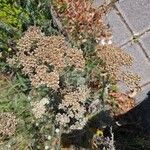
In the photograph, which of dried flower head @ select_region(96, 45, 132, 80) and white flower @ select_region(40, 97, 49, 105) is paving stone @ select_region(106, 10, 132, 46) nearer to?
dried flower head @ select_region(96, 45, 132, 80)

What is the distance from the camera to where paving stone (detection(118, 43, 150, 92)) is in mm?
5070

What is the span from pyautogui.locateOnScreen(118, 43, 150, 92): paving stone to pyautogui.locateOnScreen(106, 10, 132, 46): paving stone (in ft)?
0.27

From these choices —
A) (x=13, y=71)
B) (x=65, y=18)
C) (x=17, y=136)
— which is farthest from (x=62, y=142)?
(x=65, y=18)

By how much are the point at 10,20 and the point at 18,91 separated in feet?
2.06

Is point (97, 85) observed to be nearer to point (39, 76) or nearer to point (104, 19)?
point (104, 19)

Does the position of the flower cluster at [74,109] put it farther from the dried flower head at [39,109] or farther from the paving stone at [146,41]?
the paving stone at [146,41]

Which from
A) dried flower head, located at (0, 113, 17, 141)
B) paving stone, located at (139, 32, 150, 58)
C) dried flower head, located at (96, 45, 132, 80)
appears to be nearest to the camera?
dried flower head, located at (96, 45, 132, 80)

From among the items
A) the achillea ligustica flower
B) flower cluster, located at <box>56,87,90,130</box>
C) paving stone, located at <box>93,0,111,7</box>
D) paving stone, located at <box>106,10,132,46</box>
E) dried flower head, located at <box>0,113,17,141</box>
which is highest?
paving stone, located at <box>93,0,111,7</box>

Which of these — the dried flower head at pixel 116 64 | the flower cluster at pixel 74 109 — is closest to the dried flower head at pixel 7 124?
the flower cluster at pixel 74 109

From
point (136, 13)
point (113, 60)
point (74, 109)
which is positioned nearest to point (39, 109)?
point (74, 109)

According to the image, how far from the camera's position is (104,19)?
209 inches

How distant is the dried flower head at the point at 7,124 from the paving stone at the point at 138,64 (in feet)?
3.54

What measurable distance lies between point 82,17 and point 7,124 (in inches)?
54.0

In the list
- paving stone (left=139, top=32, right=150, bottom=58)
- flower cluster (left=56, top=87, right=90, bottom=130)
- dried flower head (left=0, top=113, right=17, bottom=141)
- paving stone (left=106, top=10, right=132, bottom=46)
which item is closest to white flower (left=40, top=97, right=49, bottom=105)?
flower cluster (left=56, top=87, right=90, bottom=130)
